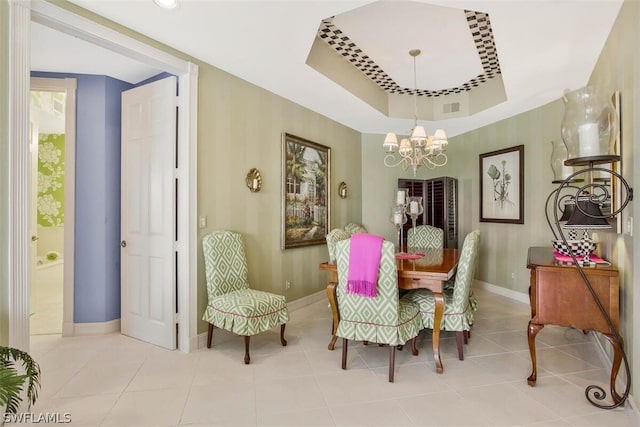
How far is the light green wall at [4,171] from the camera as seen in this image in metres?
1.86

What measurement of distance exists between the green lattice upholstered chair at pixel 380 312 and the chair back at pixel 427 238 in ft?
6.49

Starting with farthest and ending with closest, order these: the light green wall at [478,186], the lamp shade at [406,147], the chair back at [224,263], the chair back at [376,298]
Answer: the light green wall at [478,186] < the lamp shade at [406,147] < the chair back at [224,263] < the chair back at [376,298]

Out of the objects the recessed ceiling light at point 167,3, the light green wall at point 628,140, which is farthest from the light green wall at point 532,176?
the recessed ceiling light at point 167,3

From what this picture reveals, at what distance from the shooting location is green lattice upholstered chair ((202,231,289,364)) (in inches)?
107

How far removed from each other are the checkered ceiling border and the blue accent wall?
2.28 meters

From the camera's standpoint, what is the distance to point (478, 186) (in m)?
5.34

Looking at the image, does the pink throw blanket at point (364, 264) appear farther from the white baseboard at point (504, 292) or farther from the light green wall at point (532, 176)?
the white baseboard at point (504, 292)

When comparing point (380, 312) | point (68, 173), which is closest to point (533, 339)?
point (380, 312)

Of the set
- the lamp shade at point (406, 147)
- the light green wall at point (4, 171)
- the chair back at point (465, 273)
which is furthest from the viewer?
the lamp shade at point (406, 147)

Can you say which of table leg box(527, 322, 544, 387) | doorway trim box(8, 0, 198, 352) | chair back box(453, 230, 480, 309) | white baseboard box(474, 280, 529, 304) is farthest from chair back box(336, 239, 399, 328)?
white baseboard box(474, 280, 529, 304)

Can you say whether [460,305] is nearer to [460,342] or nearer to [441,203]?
[460,342]

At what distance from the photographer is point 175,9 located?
2.30 metres

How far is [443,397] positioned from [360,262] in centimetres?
101

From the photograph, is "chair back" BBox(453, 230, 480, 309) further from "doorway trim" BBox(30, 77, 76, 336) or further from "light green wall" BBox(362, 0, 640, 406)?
"doorway trim" BBox(30, 77, 76, 336)
